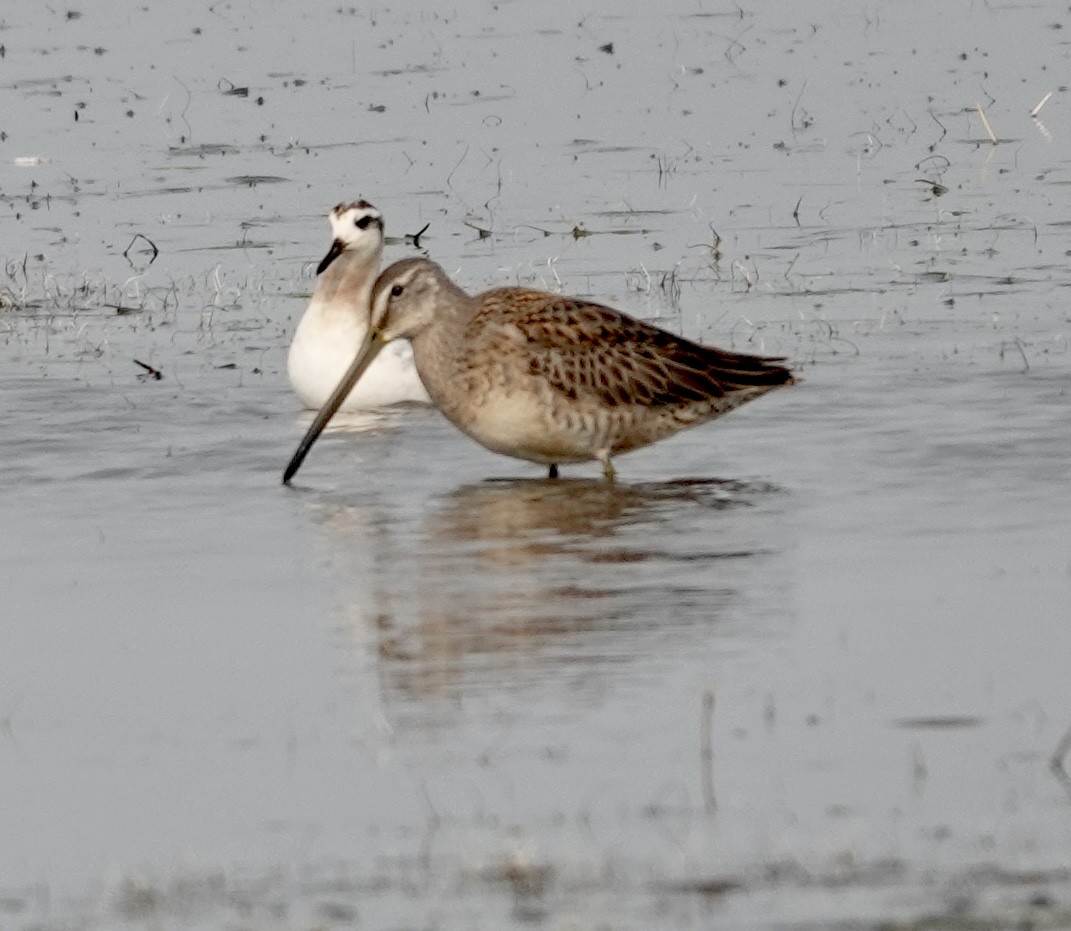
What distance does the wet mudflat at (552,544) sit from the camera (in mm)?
6125

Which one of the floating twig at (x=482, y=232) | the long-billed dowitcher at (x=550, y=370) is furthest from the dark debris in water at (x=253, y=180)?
the long-billed dowitcher at (x=550, y=370)

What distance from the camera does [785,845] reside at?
6.05m

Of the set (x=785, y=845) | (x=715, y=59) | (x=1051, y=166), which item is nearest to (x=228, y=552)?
(x=785, y=845)

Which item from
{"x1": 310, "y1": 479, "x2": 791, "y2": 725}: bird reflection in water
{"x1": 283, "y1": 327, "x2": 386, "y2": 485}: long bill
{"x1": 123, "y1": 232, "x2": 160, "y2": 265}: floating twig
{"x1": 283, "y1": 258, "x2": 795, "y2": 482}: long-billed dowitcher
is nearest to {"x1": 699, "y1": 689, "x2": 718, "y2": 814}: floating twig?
{"x1": 310, "y1": 479, "x2": 791, "y2": 725}: bird reflection in water

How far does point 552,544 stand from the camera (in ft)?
32.7

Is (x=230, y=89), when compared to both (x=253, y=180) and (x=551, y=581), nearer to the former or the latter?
(x=253, y=180)

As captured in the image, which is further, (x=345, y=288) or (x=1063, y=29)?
(x=1063, y=29)

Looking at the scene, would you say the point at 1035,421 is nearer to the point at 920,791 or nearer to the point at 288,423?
the point at 288,423

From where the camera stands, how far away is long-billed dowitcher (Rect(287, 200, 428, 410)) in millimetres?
13453

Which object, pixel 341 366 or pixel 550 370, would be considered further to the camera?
pixel 341 366

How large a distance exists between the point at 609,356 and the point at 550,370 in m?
0.34

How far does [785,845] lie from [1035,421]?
19.4 feet

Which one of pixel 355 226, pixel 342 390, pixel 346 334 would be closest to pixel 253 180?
pixel 355 226

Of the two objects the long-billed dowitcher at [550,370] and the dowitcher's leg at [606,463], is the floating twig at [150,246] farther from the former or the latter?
the dowitcher's leg at [606,463]
